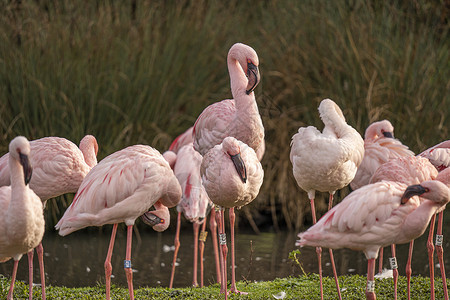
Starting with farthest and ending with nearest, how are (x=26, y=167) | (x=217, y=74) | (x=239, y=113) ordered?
(x=217, y=74)
(x=239, y=113)
(x=26, y=167)

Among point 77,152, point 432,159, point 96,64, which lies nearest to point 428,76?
point 432,159

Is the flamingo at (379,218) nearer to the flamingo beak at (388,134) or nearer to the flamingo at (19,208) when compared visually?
the flamingo at (19,208)

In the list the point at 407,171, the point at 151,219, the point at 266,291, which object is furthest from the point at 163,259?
the point at 407,171

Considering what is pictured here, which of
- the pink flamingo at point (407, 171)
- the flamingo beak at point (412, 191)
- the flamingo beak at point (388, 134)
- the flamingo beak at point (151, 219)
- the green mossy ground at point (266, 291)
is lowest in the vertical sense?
the green mossy ground at point (266, 291)

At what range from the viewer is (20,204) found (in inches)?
167

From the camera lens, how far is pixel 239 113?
18.9 feet

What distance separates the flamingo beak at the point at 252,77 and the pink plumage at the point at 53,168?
4.87 ft

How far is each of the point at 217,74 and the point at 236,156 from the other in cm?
476

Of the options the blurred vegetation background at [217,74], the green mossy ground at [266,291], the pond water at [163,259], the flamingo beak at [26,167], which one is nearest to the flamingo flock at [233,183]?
the flamingo beak at [26,167]

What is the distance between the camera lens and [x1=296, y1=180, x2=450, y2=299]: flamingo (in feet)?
14.1

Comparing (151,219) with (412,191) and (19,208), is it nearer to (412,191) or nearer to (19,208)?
(19,208)

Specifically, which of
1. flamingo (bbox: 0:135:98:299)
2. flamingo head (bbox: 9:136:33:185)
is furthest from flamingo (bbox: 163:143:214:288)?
flamingo head (bbox: 9:136:33:185)

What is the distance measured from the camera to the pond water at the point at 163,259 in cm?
719

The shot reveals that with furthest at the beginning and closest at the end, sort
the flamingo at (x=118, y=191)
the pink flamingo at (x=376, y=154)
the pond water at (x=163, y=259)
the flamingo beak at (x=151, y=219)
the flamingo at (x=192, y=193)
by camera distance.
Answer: the pond water at (x=163, y=259) → the flamingo at (x=192, y=193) → the pink flamingo at (x=376, y=154) → the flamingo beak at (x=151, y=219) → the flamingo at (x=118, y=191)
